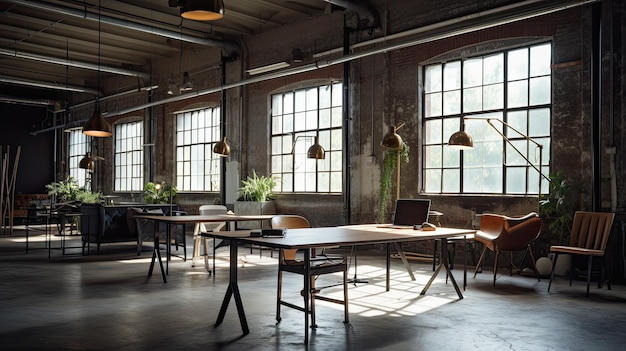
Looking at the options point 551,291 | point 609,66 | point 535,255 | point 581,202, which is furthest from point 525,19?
point 551,291

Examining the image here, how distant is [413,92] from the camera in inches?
396

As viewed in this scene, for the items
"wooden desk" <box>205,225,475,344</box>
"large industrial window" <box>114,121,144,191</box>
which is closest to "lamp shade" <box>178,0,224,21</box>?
"wooden desk" <box>205,225,475,344</box>

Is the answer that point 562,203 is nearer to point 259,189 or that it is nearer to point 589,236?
point 589,236

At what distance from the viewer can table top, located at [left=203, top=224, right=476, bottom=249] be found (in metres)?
4.71

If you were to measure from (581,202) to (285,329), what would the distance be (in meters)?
4.96

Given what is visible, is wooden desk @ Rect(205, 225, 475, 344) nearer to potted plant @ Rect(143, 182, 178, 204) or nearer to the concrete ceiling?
the concrete ceiling

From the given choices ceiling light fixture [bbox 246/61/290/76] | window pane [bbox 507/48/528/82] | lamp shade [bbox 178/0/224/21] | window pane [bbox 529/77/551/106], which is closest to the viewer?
lamp shade [bbox 178/0/224/21]

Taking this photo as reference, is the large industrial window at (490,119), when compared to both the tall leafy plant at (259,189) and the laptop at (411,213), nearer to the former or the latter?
the laptop at (411,213)

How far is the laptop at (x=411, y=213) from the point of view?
21.5ft

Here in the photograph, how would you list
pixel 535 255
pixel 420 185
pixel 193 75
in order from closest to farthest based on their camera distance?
pixel 535 255 → pixel 420 185 → pixel 193 75

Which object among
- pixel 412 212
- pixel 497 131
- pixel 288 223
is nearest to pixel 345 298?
pixel 288 223

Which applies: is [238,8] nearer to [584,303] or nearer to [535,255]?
[535,255]

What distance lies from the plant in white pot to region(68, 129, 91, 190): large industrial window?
9685mm

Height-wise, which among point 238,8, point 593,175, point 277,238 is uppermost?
point 238,8
